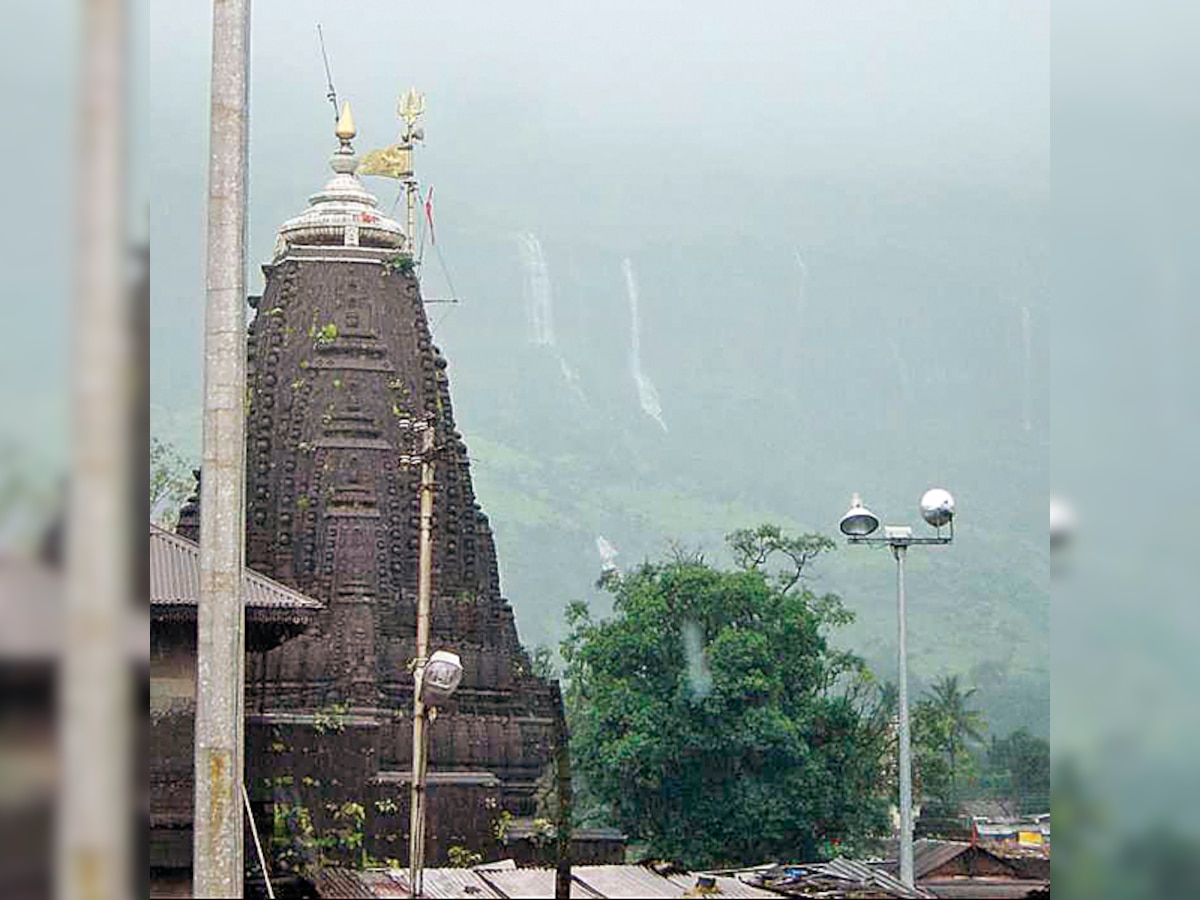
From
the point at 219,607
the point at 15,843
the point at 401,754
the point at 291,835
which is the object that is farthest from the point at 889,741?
the point at 15,843

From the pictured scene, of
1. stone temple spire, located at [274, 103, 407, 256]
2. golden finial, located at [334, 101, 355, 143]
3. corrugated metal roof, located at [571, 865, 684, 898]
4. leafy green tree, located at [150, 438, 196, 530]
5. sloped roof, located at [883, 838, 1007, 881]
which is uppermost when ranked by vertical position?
golden finial, located at [334, 101, 355, 143]

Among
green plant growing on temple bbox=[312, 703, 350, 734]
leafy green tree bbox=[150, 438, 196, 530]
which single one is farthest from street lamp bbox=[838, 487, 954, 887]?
leafy green tree bbox=[150, 438, 196, 530]

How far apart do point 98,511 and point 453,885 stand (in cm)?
579

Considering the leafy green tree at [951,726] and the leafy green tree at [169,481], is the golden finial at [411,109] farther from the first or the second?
the leafy green tree at [951,726]

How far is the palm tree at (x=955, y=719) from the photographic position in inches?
542

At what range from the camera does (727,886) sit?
29.1 ft

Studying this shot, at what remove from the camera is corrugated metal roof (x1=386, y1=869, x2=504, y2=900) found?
8656 millimetres

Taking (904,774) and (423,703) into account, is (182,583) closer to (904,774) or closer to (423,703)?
(423,703)

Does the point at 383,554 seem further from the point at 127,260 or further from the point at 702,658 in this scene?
the point at 127,260

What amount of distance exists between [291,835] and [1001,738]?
5.71 metres

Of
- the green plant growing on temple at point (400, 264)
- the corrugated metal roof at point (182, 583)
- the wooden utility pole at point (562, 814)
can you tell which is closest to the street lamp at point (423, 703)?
the wooden utility pole at point (562, 814)

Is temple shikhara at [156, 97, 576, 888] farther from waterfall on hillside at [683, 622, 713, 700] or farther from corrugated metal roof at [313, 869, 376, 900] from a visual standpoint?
corrugated metal roof at [313, 869, 376, 900]

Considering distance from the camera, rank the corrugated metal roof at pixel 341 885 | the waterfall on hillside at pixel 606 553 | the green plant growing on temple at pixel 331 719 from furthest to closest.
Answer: the waterfall on hillside at pixel 606 553
the green plant growing on temple at pixel 331 719
the corrugated metal roof at pixel 341 885

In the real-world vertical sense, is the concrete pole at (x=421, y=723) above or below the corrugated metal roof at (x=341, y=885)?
above
